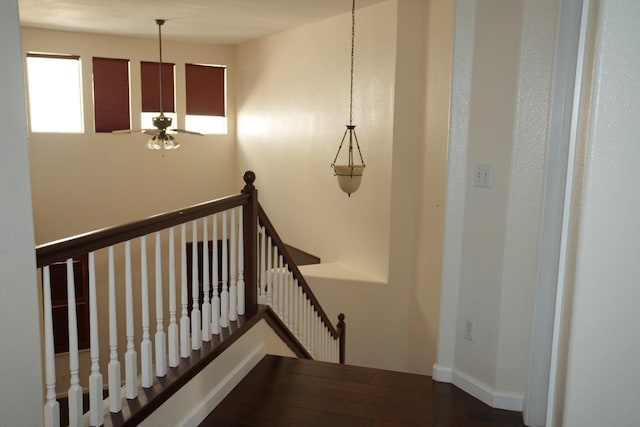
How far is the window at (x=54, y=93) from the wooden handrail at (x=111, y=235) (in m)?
6.09

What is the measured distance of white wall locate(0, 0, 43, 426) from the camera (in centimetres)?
144

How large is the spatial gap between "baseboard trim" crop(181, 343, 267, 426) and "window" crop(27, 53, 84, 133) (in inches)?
239

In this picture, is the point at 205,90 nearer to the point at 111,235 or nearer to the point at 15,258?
the point at 111,235

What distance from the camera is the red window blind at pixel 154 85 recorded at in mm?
8719

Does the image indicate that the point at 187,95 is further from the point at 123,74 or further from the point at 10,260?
the point at 10,260

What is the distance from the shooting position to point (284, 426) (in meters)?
2.88

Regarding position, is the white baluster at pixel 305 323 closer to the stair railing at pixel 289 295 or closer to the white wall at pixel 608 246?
the stair railing at pixel 289 295

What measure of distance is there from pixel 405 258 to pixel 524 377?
356cm

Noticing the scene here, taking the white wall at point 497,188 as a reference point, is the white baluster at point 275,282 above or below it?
below

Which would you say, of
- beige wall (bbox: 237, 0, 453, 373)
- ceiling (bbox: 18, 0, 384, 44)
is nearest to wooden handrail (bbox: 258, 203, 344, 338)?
beige wall (bbox: 237, 0, 453, 373)

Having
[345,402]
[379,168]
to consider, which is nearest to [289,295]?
[345,402]

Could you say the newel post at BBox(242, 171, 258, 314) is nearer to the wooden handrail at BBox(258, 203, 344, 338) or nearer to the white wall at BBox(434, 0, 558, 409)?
the wooden handrail at BBox(258, 203, 344, 338)

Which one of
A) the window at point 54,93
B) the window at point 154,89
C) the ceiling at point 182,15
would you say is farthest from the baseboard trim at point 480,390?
the window at point 54,93

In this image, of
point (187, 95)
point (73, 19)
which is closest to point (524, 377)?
point (73, 19)
